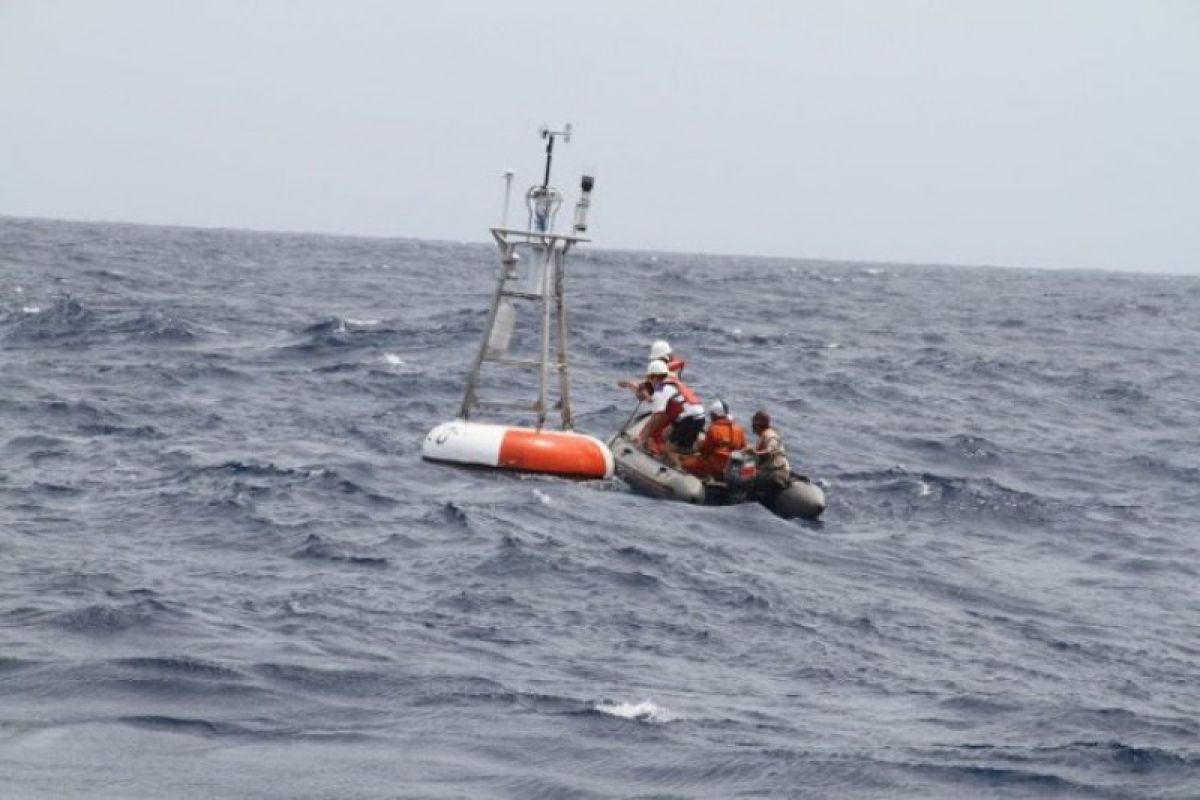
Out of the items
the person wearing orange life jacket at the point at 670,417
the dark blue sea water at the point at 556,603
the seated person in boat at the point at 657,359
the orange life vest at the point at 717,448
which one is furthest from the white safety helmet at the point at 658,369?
the dark blue sea water at the point at 556,603

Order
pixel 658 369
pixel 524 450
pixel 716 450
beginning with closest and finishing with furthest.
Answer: pixel 524 450, pixel 716 450, pixel 658 369

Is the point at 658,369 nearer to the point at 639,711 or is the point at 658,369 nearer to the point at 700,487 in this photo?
the point at 700,487

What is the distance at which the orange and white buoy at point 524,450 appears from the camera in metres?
20.4

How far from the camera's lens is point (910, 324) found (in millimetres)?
57938

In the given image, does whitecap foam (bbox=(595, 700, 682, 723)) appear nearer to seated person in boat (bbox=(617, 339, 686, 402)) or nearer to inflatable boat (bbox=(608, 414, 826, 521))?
inflatable boat (bbox=(608, 414, 826, 521))

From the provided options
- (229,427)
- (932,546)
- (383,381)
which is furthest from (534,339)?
(932,546)

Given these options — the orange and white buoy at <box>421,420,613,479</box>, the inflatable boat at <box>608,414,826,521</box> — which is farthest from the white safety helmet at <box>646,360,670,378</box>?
the orange and white buoy at <box>421,420,613,479</box>

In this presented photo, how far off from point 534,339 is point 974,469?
18333mm

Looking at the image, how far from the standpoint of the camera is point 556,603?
1499 centimetres

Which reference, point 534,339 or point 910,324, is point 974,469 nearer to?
point 534,339

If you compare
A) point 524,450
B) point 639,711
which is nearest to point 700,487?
point 524,450

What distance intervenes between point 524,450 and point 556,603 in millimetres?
5529

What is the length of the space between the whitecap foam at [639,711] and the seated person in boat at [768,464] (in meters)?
8.74

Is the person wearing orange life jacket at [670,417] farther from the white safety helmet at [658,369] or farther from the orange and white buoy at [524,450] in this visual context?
the orange and white buoy at [524,450]
